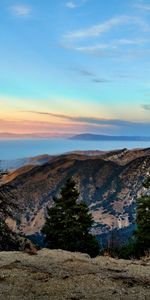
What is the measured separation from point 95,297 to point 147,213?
37528mm

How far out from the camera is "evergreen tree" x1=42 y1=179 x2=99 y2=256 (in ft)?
168

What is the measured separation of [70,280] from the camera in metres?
15.7

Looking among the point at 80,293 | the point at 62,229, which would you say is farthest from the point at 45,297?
the point at 62,229

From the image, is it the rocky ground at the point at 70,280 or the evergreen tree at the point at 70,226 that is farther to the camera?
the evergreen tree at the point at 70,226

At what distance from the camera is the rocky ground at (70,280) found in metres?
14.0

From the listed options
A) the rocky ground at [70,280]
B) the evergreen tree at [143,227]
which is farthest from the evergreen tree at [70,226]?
the rocky ground at [70,280]

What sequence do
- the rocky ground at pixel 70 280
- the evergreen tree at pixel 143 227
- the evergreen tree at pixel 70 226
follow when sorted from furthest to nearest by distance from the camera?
the evergreen tree at pixel 70 226, the evergreen tree at pixel 143 227, the rocky ground at pixel 70 280

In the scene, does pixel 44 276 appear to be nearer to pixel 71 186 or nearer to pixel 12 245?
pixel 12 245

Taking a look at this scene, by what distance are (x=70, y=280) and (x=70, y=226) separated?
3616cm

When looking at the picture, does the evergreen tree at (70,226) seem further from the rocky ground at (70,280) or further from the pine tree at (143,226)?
the rocky ground at (70,280)

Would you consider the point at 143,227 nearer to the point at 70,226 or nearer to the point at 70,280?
the point at 70,226

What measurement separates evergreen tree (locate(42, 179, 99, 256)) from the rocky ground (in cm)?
3066

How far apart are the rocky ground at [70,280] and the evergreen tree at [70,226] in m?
30.7

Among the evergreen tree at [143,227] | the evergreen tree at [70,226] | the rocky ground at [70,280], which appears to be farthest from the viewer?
the evergreen tree at [70,226]
